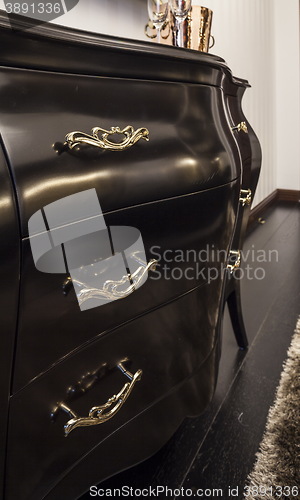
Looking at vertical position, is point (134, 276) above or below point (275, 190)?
above

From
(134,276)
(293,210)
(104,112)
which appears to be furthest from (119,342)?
(293,210)

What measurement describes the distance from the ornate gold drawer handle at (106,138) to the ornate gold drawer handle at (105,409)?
33 centimetres

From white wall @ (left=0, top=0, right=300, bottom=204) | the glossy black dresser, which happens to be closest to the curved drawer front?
the glossy black dresser

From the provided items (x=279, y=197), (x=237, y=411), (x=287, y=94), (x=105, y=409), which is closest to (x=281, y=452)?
(x=237, y=411)

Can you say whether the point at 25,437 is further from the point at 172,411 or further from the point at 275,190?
the point at 275,190

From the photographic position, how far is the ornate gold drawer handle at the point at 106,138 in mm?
480

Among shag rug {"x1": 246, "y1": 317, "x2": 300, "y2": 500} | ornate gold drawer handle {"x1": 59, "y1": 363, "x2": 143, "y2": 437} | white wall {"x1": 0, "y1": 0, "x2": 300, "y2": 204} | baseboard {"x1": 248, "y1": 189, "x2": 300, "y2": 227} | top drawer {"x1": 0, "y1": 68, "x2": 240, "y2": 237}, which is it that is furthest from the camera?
baseboard {"x1": 248, "y1": 189, "x2": 300, "y2": 227}

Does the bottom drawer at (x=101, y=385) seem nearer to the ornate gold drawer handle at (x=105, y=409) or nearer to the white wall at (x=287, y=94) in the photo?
the ornate gold drawer handle at (x=105, y=409)

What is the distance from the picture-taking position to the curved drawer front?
478 mm

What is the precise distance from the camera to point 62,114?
48 cm

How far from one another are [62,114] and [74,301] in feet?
0.75

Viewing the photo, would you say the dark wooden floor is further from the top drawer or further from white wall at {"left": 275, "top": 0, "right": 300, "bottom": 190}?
white wall at {"left": 275, "top": 0, "right": 300, "bottom": 190}

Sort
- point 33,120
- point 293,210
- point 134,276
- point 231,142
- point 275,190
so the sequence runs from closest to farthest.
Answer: point 33,120 < point 134,276 < point 231,142 < point 293,210 < point 275,190

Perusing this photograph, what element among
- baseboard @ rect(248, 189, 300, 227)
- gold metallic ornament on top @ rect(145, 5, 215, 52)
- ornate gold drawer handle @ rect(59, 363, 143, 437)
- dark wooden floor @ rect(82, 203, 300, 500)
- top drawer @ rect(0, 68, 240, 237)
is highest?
gold metallic ornament on top @ rect(145, 5, 215, 52)
